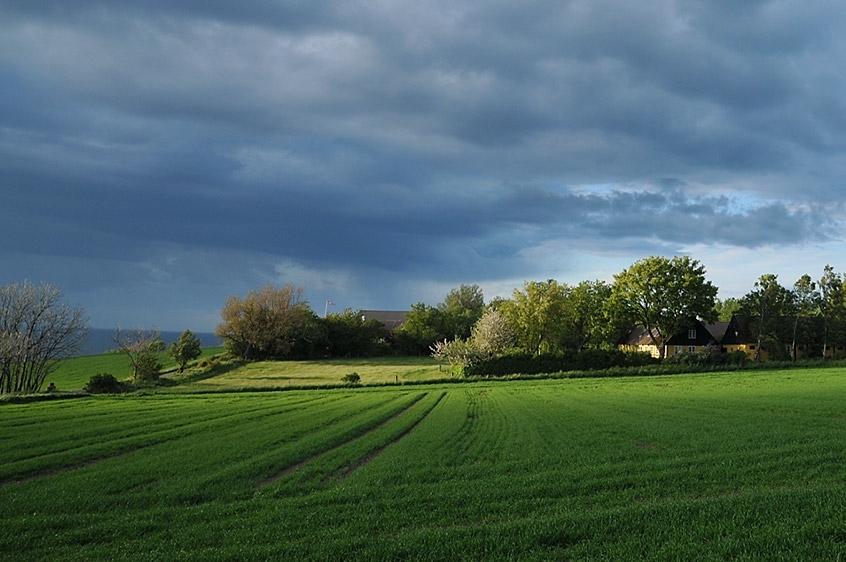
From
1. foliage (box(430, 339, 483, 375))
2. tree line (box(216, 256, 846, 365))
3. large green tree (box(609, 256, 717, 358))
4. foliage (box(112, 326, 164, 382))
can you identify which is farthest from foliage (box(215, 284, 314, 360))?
large green tree (box(609, 256, 717, 358))

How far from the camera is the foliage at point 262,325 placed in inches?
3836

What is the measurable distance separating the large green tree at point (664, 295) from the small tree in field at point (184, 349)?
66128 mm

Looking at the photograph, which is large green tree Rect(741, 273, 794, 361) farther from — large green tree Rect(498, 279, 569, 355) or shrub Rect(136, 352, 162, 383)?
shrub Rect(136, 352, 162, 383)

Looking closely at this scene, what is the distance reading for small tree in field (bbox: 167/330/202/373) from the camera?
279 ft

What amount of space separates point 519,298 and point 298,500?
76.4m

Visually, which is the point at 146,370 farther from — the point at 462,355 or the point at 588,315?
the point at 588,315

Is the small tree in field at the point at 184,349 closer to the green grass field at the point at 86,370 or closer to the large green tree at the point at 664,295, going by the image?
the green grass field at the point at 86,370

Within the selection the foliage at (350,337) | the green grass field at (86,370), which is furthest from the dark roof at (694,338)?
the green grass field at (86,370)

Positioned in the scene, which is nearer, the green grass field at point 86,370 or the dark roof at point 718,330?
the green grass field at point 86,370

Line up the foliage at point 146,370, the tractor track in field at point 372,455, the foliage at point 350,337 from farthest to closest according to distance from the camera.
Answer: the foliage at point 350,337, the foliage at point 146,370, the tractor track in field at point 372,455

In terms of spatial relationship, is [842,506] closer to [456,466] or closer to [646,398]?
[456,466]

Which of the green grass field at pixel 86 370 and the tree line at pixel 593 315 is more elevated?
the tree line at pixel 593 315

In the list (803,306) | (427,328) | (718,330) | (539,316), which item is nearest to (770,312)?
(803,306)

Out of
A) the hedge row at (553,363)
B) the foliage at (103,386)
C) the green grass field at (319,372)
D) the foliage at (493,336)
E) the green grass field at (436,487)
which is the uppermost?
the foliage at (493,336)
